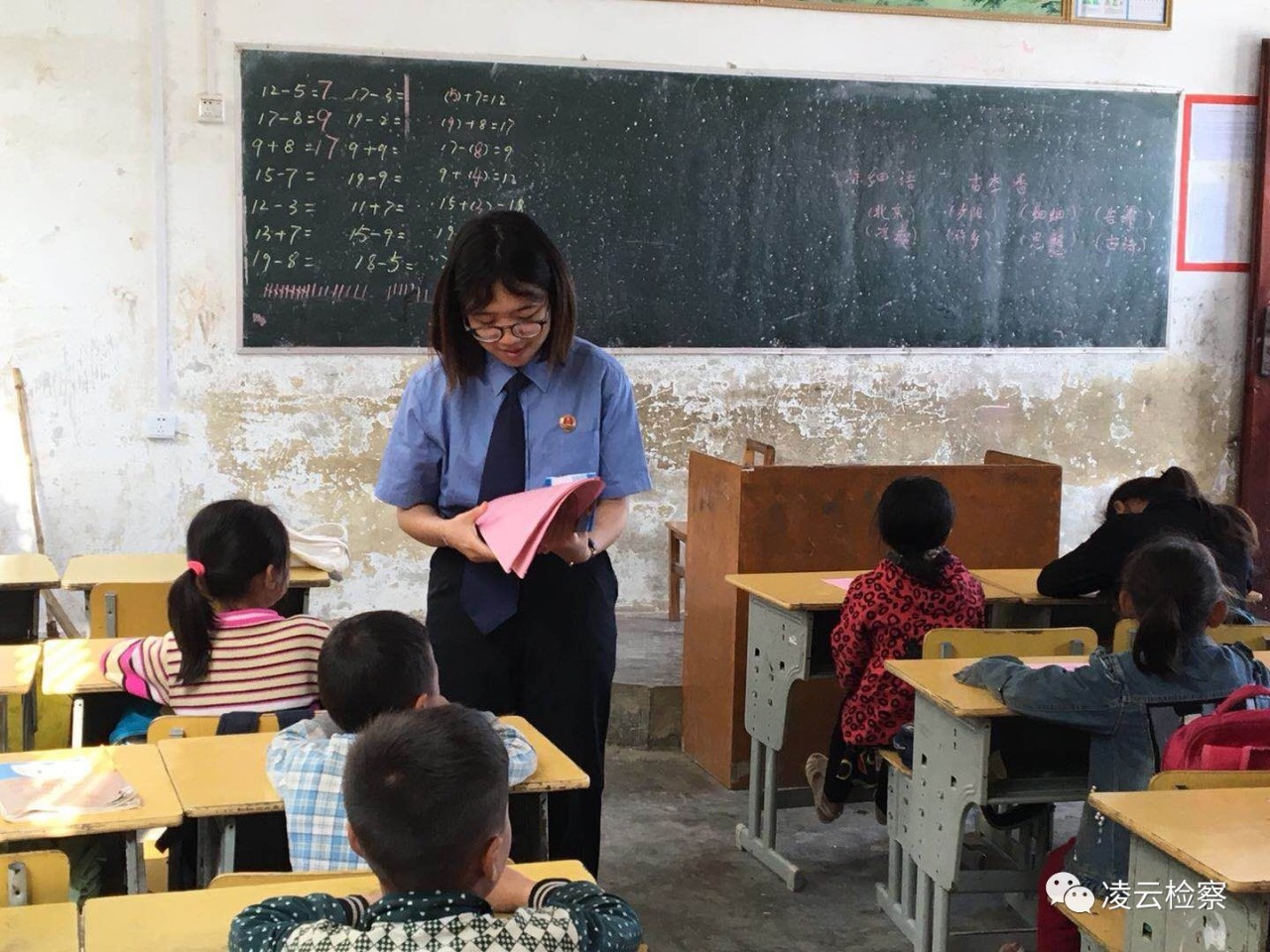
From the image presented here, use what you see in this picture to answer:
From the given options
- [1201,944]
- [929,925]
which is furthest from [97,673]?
[1201,944]

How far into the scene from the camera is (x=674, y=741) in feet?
16.6

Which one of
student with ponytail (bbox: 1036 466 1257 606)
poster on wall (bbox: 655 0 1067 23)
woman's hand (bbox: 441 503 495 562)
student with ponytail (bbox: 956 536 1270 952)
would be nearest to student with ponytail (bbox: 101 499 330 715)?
woman's hand (bbox: 441 503 495 562)

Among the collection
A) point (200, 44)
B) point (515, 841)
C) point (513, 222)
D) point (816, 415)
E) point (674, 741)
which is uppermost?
point (200, 44)

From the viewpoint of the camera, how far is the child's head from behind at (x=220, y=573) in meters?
2.75

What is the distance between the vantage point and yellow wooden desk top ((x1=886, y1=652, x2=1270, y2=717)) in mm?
2855

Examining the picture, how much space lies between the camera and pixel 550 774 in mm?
2365

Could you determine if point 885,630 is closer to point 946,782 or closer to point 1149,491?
point 946,782

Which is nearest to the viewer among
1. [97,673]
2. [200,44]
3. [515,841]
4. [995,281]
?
[515,841]

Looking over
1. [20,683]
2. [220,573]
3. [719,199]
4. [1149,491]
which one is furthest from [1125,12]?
[20,683]

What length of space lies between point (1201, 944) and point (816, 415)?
443 cm

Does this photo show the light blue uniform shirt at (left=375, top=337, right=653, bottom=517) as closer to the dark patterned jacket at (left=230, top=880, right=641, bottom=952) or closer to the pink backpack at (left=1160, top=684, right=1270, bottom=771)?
the pink backpack at (left=1160, top=684, right=1270, bottom=771)

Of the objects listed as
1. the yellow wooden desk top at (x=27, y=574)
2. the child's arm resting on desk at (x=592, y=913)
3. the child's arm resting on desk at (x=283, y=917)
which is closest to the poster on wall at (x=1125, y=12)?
the yellow wooden desk top at (x=27, y=574)

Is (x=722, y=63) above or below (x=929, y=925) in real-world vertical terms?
above

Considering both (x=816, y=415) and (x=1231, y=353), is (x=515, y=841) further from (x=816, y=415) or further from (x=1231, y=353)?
(x=1231, y=353)
